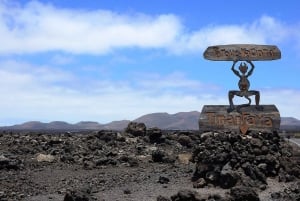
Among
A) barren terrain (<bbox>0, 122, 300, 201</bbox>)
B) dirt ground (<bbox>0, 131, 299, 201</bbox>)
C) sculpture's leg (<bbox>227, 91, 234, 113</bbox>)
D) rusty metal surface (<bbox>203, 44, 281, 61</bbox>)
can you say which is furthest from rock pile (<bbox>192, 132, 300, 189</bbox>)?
rusty metal surface (<bbox>203, 44, 281, 61</bbox>)

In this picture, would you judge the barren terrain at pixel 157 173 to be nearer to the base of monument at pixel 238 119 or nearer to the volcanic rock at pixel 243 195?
the volcanic rock at pixel 243 195

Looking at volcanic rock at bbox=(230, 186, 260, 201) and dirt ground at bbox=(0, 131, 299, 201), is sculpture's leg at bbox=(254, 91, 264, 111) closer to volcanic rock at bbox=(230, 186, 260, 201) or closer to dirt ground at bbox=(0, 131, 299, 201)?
dirt ground at bbox=(0, 131, 299, 201)

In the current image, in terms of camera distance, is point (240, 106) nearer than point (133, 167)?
Yes

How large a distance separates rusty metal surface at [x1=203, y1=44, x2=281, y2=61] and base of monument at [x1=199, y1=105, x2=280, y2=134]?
1352mm

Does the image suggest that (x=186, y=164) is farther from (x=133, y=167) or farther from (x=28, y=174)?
(x=28, y=174)

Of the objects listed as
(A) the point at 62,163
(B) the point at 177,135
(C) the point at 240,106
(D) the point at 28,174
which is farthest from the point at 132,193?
(B) the point at 177,135

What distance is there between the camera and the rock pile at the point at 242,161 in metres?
15.6

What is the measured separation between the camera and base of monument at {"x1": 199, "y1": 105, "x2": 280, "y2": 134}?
16109mm

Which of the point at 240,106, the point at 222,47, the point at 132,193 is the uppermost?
the point at 222,47

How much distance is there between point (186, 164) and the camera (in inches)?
854

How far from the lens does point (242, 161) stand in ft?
52.4

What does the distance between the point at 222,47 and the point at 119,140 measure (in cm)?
1314

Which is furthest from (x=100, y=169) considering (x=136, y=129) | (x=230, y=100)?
(x=136, y=129)

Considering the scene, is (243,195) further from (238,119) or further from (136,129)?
(136,129)
